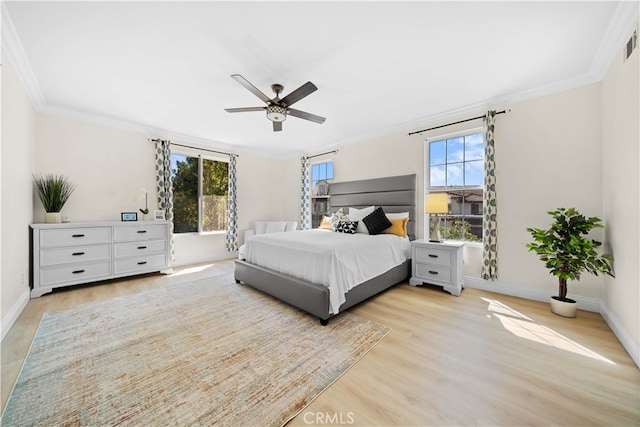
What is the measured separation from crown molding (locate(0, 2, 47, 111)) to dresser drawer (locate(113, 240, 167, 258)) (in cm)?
219

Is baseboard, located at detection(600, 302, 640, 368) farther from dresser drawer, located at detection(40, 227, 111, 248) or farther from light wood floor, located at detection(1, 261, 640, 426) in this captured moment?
dresser drawer, located at detection(40, 227, 111, 248)

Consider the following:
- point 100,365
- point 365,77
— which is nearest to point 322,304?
point 100,365

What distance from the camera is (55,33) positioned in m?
2.01

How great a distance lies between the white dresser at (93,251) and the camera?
311cm

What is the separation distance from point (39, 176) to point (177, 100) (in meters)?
2.34

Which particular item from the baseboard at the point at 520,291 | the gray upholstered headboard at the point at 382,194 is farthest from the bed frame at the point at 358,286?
the baseboard at the point at 520,291

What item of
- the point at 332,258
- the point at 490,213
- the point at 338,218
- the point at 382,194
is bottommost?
the point at 332,258

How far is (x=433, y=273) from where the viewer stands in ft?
11.0

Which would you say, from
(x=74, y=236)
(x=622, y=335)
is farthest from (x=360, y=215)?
(x=74, y=236)

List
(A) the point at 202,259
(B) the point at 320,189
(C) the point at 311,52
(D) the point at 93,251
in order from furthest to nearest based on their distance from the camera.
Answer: (B) the point at 320,189 < (A) the point at 202,259 < (D) the point at 93,251 < (C) the point at 311,52

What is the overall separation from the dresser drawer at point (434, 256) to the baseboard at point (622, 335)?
4.70ft

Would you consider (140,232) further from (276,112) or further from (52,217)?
(276,112)

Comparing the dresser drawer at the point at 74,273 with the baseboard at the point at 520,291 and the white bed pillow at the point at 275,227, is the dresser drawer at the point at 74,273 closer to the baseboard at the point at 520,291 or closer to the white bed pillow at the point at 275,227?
the white bed pillow at the point at 275,227

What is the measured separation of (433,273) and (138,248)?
4698 mm
